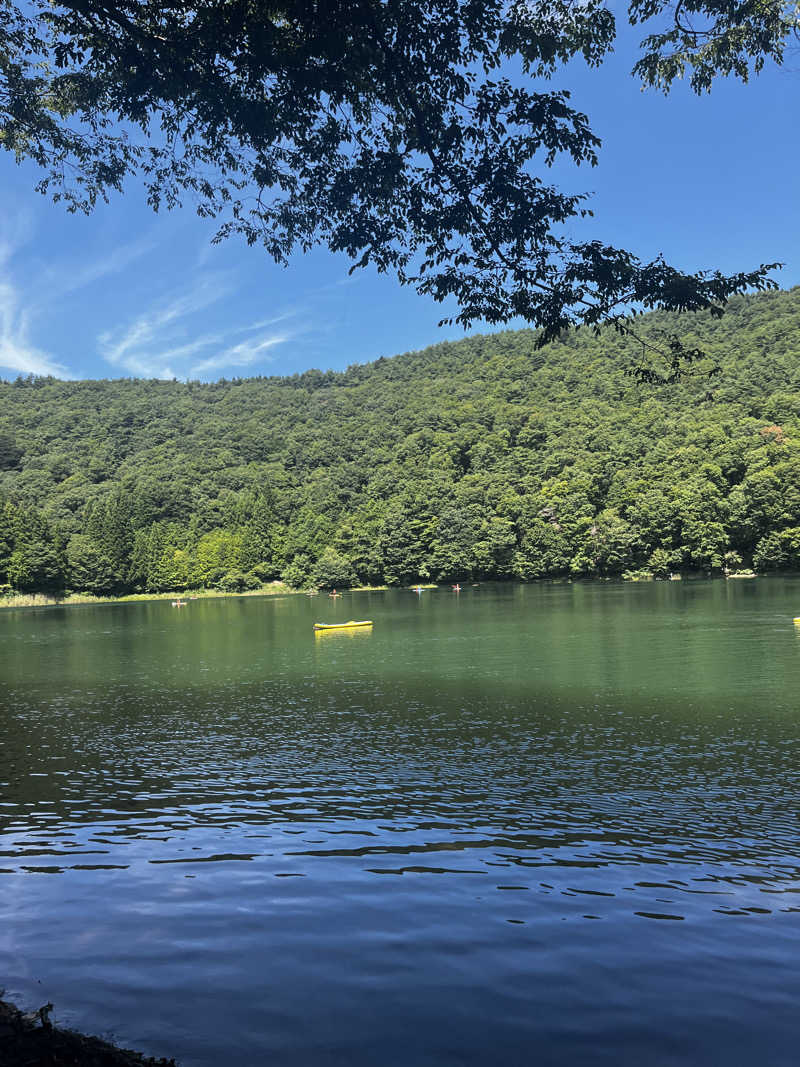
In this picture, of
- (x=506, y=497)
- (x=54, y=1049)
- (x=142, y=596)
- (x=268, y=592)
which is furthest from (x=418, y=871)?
(x=142, y=596)

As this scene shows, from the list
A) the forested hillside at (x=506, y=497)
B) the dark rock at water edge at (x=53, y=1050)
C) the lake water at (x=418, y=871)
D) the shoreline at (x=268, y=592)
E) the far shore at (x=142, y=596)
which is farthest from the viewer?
the far shore at (x=142, y=596)

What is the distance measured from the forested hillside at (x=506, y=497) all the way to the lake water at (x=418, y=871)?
344 ft

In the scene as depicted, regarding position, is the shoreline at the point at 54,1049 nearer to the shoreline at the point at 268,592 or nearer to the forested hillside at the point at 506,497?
the shoreline at the point at 268,592

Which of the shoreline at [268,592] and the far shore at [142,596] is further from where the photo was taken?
the far shore at [142,596]

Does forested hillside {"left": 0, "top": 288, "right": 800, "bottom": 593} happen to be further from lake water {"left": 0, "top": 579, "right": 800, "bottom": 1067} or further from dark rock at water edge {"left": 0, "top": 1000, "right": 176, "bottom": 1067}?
dark rock at water edge {"left": 0, "top": 1000, "right": 176, "bottom": 1067}

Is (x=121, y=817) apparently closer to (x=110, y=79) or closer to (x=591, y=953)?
(x=591, y=953)

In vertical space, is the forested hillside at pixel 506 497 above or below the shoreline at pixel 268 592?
above

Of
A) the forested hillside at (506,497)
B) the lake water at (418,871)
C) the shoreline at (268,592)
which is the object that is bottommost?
the lake water at (418,871)

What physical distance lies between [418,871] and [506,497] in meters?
150

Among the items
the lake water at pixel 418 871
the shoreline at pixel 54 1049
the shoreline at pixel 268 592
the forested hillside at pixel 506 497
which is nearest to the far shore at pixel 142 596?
the shoreline at pixel 268 592

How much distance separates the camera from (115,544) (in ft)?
517

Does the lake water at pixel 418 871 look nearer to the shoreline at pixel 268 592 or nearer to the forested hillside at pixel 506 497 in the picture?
the shoreline at pixel 268 592

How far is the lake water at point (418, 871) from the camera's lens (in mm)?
7652

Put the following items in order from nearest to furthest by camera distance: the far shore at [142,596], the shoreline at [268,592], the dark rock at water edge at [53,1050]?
the dark rock at water edge at [53,1050], the shoreline at [268,592], the far shore at [142,596]
